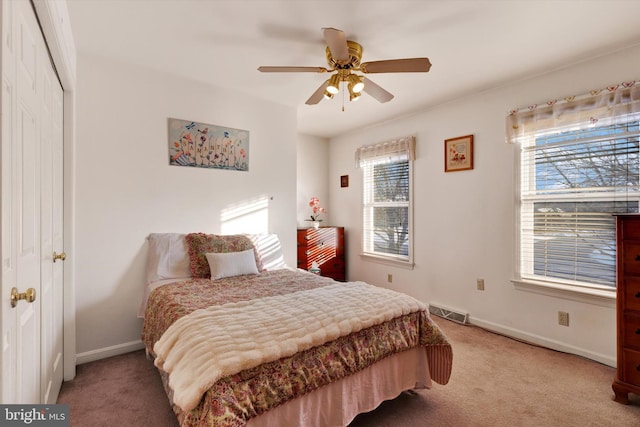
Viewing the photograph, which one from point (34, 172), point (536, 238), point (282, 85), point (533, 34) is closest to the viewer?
point (34, 172)

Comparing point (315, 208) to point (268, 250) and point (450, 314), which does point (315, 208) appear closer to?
point (268, 250)

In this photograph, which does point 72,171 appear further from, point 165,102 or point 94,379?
point 94,379

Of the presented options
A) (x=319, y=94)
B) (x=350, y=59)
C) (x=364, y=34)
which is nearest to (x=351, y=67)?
(x=350, y=59)

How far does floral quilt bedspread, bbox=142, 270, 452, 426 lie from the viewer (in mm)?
1195

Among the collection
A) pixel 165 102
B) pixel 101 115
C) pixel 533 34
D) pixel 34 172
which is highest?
pixel 533 34

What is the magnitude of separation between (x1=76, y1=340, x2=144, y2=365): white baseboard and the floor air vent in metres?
3.06

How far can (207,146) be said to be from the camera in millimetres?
3080

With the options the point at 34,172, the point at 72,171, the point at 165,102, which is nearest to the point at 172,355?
the point at 34,172

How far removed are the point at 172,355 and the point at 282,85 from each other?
2.56 m

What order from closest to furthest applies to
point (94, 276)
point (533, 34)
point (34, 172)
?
point (34, 172), point (533, 34), point (94, 276)

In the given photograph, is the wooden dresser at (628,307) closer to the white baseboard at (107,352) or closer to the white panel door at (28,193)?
the white panel door at (28,193)

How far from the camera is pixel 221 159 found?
317 centimetres

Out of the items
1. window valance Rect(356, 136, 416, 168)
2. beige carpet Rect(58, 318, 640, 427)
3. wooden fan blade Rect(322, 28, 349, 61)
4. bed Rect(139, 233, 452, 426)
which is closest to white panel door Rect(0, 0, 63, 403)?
beige carpet Rect(58, 318, 640, 427)

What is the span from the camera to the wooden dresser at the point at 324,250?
4.29 m
